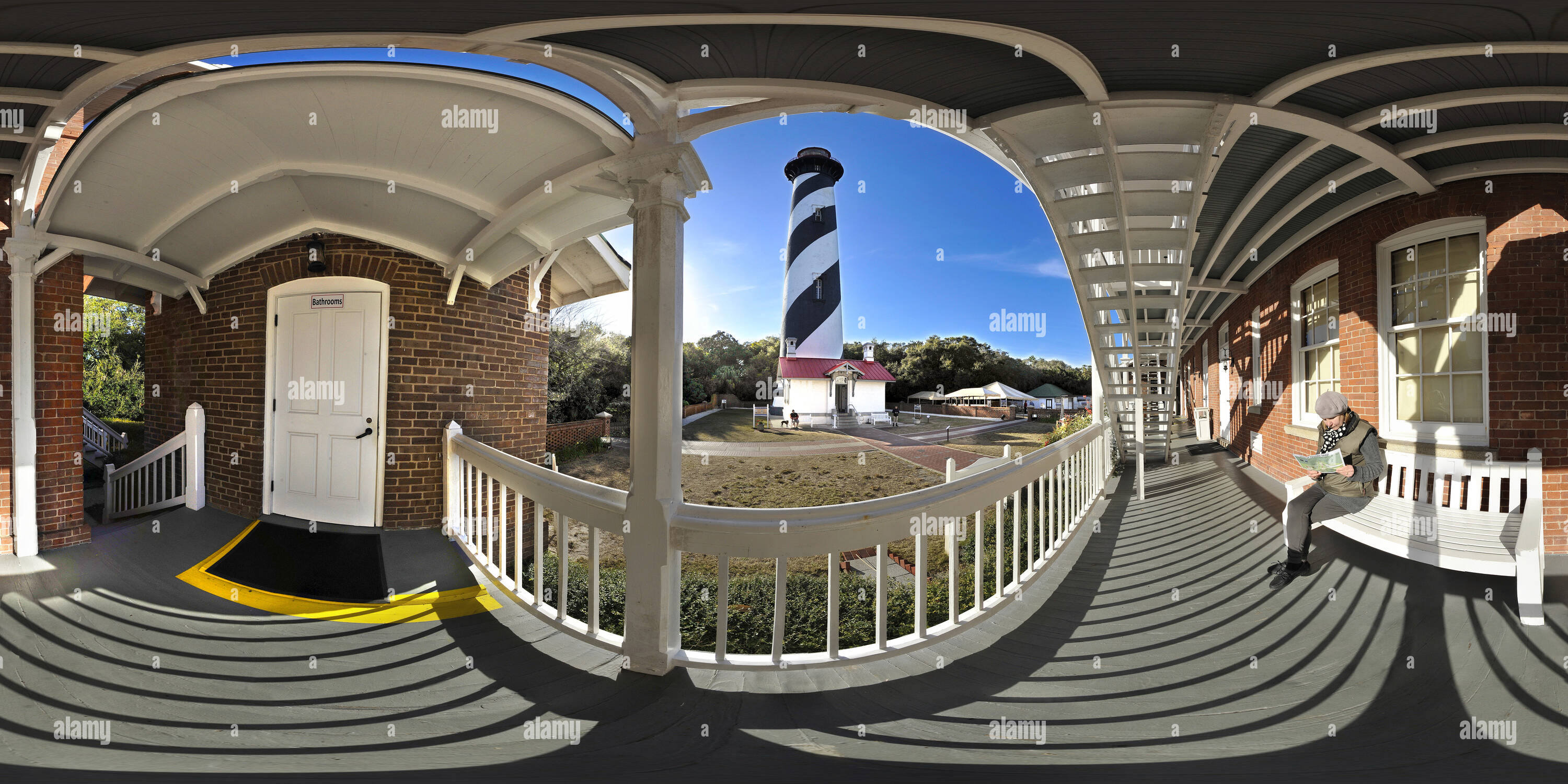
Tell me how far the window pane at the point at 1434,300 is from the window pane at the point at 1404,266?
0.34 ft

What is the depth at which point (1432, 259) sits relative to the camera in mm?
3840

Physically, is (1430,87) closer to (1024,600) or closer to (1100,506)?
(1024,600)

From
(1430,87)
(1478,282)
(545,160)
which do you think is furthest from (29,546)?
(1478,282)

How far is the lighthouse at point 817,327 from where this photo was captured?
38.2 feet

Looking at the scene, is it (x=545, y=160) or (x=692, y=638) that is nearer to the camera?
(x=545, y=160)

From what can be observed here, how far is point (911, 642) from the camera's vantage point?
2.25m

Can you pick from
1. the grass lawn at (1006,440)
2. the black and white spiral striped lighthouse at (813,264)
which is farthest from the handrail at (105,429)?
the grass lawn at (1006,440)

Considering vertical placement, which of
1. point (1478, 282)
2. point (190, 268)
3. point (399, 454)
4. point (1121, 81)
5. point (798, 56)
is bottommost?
point (399, 454)

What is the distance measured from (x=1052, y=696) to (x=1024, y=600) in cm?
92

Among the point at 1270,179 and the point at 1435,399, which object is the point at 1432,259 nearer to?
the point at 1435,399

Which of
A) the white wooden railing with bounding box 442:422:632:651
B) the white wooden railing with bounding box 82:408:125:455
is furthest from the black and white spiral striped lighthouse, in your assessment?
the white wooden railing with bounding box 82:408:125:455

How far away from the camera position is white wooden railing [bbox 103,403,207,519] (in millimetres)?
4496

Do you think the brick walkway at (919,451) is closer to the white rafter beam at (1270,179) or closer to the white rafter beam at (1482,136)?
the white rafter beam at (1270,179)

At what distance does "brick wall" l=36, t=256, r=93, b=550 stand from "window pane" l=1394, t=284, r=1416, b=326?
9915mm
